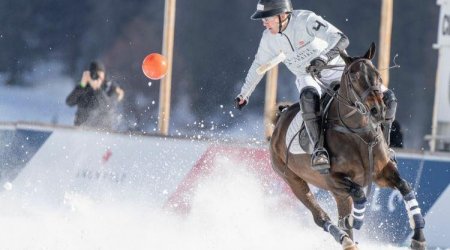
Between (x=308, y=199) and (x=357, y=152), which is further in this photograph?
(x=308, y=199)

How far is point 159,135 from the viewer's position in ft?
43.6

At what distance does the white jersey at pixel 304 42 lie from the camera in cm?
1100

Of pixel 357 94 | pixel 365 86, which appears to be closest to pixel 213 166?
pixel 357 94

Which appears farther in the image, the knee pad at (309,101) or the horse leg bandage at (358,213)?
the knee pad at (309,101)

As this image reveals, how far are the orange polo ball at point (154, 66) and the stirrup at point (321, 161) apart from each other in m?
2.96

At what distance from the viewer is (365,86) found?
10047 millimetres

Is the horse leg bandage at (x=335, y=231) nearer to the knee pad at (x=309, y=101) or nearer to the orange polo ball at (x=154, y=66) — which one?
the knee pad at (x=309, y=101)

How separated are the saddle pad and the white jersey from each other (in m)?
0.27

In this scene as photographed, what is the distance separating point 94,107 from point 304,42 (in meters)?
3.60

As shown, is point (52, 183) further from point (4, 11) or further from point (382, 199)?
point (382, 199)

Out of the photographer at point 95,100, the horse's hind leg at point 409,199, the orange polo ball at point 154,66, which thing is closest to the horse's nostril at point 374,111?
the horse's hind leg at point 409,199

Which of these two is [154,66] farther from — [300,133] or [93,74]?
[300,133]

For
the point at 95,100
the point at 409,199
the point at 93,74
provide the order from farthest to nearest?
the point at 93,74 → the point at 95,100 → the point at 409,199

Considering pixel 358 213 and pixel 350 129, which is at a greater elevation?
pixel 350 129
